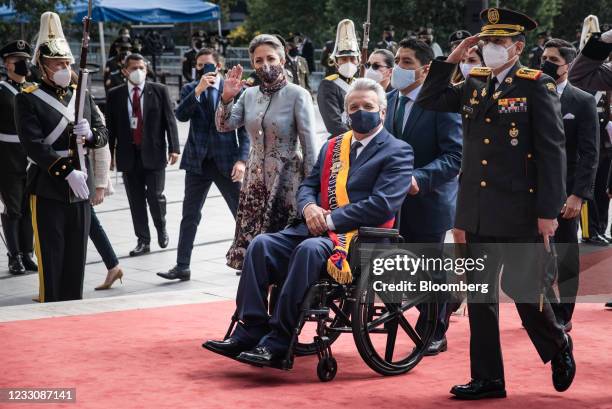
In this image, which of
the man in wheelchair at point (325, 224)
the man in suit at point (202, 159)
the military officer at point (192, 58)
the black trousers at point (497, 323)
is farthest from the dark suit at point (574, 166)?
the military officer at point (192, 58)

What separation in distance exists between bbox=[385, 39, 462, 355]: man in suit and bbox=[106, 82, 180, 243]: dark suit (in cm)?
411

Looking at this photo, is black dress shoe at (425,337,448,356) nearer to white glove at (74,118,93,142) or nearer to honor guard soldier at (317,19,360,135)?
white glove at (74,118,93,142)

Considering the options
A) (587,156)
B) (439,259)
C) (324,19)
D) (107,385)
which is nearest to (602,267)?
(587,156)

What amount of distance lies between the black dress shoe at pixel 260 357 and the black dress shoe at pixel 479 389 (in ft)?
3.00

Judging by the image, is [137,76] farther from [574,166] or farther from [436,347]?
[436,347]

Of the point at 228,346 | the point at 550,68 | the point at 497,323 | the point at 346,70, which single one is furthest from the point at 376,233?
the point at 346,70

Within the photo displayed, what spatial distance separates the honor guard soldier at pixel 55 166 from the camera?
8211mm

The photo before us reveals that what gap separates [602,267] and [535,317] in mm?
4524

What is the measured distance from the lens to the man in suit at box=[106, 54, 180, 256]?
11070mm

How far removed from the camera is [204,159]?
9.96m

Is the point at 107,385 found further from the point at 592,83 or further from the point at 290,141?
the point at 592,83

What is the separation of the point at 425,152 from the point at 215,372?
1.80m

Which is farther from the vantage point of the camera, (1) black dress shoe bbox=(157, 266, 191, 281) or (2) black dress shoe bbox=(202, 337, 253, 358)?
(1) black dress shoe bbox=(157, 266, 191, 281)

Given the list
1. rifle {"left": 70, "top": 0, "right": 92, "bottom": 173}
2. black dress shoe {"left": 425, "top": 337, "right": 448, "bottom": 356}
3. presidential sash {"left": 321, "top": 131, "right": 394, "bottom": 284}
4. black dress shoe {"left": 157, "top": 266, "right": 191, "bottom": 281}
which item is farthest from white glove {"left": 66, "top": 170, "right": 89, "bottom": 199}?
black dress shoe {"left": 425, "top": 337, "right": 448, "bottom": 356}
